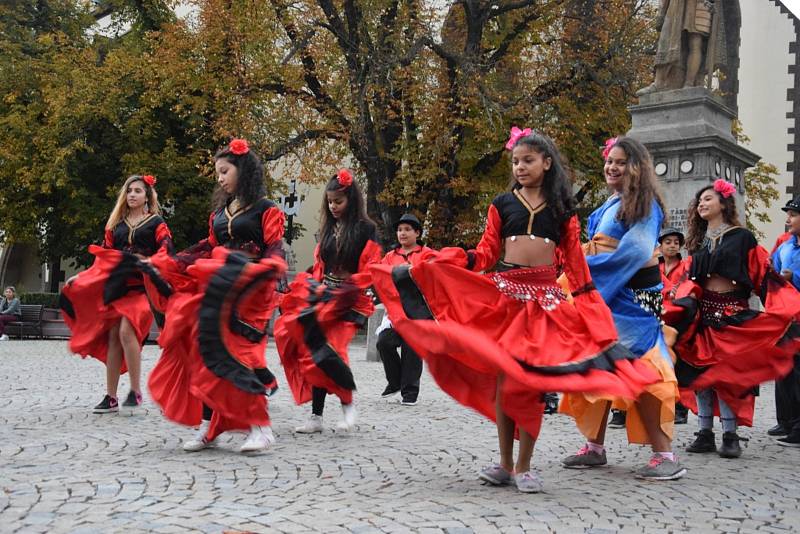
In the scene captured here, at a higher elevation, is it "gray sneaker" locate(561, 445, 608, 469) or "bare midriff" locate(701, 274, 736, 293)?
"bare midriff" locate(701, 274, 736, 293)

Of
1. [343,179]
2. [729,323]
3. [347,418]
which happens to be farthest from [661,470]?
[343,179]

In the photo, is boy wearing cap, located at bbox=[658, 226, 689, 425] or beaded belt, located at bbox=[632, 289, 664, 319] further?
boy wearing cap, located at bbox=[658, 226, 689, 425]

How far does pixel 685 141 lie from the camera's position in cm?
1296

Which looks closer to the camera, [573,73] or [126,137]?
[573,73]

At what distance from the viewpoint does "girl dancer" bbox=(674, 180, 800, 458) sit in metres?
6.81

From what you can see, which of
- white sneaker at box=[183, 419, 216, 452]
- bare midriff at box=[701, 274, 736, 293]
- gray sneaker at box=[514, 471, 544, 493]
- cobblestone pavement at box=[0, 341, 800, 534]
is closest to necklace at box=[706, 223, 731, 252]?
bare midriff at box=[701, 274, 736, 293]

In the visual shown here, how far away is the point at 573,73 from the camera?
2331 centimetres

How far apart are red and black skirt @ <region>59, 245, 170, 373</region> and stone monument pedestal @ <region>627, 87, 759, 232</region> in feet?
25.3

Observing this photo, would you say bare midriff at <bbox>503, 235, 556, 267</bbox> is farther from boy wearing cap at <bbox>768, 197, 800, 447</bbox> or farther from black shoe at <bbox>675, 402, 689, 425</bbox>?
black shoe at <bbox>675, 402, 689, 425</bbox>

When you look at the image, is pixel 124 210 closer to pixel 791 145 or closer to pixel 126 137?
pixel 126 137

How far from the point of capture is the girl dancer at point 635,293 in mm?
5742

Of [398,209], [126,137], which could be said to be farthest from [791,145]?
[126,137]

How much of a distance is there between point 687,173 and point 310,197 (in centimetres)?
2945

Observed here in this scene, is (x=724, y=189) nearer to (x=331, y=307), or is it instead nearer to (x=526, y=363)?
(x=526, y=363)
